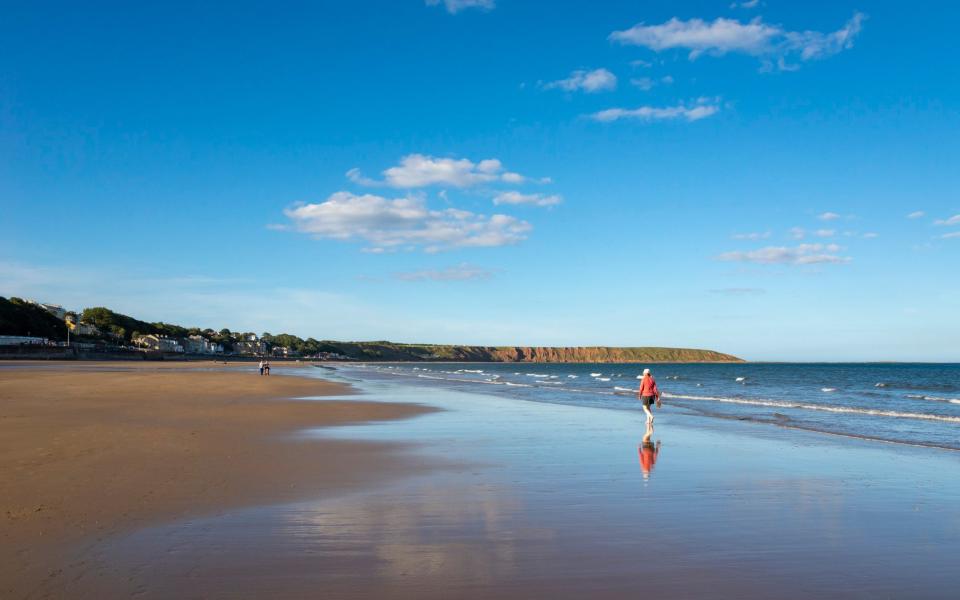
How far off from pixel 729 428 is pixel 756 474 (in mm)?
9311

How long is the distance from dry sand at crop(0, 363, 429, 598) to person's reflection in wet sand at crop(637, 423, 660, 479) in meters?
4.51

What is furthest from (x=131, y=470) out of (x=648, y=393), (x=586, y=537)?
(x=648, y=393)

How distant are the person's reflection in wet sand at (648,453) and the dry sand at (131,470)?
4.51 metres

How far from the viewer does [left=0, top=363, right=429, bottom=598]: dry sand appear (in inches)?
273

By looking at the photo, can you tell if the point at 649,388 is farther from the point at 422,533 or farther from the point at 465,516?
the point at 422,533

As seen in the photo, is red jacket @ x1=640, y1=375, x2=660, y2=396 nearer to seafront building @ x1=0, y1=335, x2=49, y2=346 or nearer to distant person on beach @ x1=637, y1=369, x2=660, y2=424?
distant person on beach @ x1=637, y1=369, x2=660, y2=424

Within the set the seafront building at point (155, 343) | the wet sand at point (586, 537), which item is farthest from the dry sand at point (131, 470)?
the seafront building at point (155, 343)

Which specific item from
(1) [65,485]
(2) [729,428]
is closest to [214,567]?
(1) [65,485]

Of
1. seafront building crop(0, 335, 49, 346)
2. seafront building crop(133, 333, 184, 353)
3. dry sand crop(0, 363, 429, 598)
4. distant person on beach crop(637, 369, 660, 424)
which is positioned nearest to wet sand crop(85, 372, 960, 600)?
dry sand crop(0, 363, 429, 598)

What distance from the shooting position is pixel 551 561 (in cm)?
662

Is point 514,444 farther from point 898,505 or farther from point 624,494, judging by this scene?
point 898,505

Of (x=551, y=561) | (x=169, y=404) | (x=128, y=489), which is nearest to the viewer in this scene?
(x=551, y=561)

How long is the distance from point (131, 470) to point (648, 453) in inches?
399

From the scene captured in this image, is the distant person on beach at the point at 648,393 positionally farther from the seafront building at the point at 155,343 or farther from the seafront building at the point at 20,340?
the seafront building at the point at 155,343
